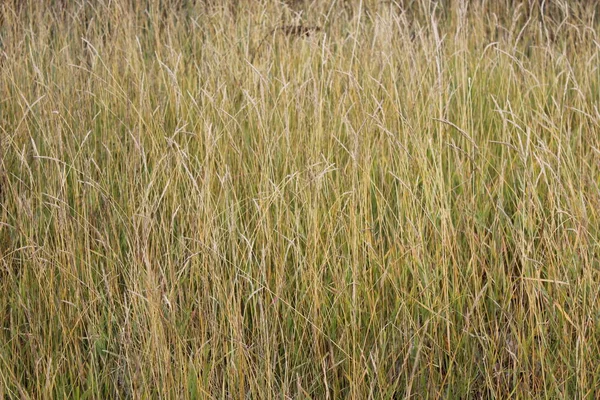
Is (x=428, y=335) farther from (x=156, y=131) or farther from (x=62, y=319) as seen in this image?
(x=156, y=131)

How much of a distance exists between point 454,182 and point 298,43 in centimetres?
128

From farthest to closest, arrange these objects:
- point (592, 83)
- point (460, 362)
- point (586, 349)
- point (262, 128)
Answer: point (592, 83), point (262, 128), point (460, 362), point (586, 349)

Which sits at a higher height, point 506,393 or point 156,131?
point 156,131

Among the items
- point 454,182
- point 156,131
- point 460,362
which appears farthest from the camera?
point 156,131

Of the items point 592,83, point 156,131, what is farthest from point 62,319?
point 592,83

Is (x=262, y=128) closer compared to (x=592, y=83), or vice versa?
(x=262, y=128)

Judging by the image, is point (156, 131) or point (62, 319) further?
point (156, 131)

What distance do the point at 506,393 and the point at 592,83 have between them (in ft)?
5.93

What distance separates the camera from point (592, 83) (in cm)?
318

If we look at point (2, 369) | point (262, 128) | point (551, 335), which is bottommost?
point (2, 369)

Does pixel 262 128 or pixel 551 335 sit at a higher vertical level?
pixel 262 128

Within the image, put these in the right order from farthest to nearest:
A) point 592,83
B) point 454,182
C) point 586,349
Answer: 1. point 592,83
2. point 454,182
3. point 586,349

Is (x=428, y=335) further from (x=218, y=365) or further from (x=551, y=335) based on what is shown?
(x=218, y=365)

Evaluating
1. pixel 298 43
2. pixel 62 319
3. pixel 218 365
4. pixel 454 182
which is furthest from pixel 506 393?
pixel 298 43
